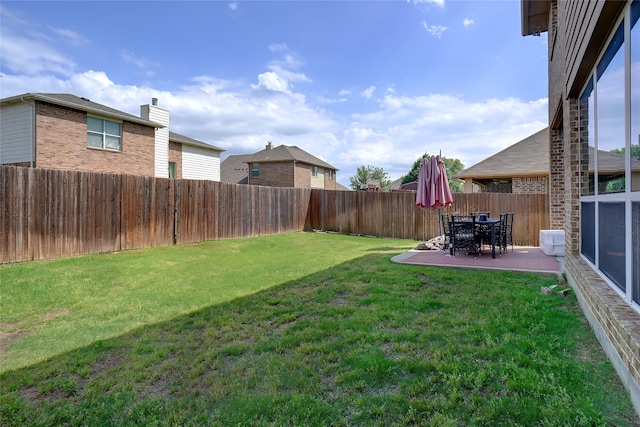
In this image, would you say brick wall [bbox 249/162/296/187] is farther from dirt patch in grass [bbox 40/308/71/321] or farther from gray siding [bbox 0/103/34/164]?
dirt patch in grass [bbox 40/308/71/321]

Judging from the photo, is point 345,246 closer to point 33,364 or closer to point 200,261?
point 200,261

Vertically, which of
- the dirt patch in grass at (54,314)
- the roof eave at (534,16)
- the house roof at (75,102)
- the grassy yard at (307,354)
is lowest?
the dirt patch in grass at (54,314)

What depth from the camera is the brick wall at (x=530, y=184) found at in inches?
586

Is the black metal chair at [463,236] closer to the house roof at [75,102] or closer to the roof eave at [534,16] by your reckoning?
the roof eave at [534,16]

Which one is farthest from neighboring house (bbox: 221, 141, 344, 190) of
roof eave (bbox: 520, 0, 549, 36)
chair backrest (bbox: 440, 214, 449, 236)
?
roof eave (bbox: 520, 0, 549, 36)

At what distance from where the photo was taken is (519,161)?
15.9 meters

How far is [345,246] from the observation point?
38.7 feet

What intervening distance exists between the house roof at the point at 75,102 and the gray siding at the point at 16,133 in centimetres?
40

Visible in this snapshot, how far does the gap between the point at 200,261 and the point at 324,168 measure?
25.9m

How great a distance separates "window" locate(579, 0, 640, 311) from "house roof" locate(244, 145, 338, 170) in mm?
25100

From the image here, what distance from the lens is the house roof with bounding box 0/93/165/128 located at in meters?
13.1

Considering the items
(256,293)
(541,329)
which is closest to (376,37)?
(256,293)

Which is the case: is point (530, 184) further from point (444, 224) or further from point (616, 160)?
point (616, 160)

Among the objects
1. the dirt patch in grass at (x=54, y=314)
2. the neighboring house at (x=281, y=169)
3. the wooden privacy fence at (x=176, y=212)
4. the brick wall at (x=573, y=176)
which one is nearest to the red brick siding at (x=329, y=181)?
the neighboring house at (x=281, y=169)
